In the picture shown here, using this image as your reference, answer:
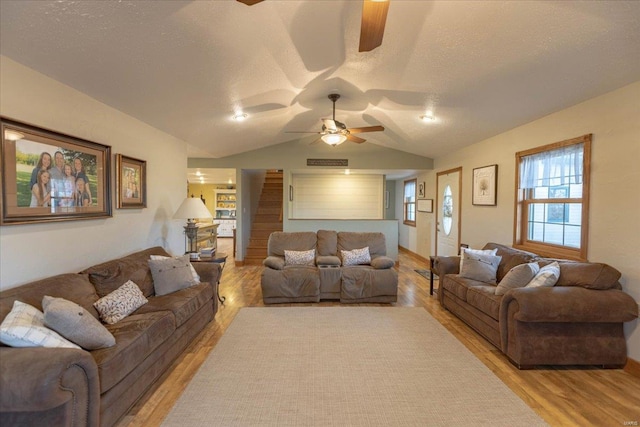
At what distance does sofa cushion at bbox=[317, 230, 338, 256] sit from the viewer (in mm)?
4805

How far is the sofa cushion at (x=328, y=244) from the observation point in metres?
4.80

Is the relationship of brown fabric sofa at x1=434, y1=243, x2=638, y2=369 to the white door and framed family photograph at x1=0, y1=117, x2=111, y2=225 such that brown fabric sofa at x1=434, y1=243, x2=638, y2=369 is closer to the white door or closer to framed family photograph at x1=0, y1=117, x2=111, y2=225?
the white door

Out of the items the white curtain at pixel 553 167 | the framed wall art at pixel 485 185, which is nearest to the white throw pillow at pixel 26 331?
the white curtain at pixel 553 167

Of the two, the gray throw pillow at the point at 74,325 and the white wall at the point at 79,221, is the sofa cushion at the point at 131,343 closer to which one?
the gray throw pillow at the point at 74,325

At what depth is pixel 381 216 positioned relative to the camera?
7.79 metres

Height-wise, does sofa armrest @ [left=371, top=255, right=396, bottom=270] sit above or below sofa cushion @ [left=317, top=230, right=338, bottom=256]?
below

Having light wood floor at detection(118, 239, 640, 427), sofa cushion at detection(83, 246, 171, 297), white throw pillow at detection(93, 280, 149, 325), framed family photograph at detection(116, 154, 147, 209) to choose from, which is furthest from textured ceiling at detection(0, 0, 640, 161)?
light wood floor at detection(118, 239, 640, 427)

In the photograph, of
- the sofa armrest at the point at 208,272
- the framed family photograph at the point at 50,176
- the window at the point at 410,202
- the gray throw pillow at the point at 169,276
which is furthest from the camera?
the window at the point at 410,202

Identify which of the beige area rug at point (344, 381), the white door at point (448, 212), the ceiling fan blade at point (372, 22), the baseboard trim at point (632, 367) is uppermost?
the ceiling fan blade at point (372, 22)

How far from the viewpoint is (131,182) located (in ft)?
11.3

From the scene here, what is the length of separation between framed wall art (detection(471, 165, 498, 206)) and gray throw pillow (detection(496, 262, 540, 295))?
1.69 metres

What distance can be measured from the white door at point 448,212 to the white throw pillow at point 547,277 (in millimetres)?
2675

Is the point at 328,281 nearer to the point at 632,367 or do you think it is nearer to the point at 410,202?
the point at 632,367

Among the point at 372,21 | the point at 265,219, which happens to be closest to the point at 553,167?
the point at 372,21
